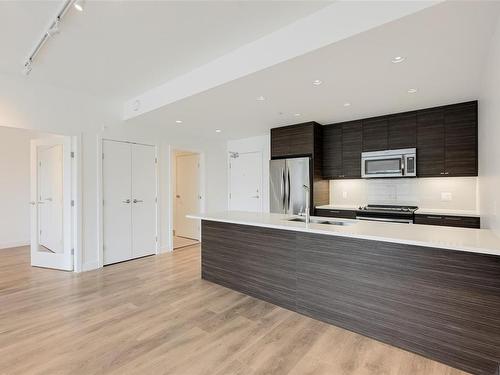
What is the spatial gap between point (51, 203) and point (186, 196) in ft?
8.65

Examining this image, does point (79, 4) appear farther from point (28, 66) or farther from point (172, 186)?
Result: point (172, 186)

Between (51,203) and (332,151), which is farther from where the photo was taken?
(332,151)

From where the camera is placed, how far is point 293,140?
4.75m

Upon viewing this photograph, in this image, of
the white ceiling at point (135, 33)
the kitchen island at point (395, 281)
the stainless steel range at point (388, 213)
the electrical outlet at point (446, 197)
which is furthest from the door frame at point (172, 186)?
the electrical outlet at point (446, 197)

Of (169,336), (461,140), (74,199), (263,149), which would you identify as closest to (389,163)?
(461,140)

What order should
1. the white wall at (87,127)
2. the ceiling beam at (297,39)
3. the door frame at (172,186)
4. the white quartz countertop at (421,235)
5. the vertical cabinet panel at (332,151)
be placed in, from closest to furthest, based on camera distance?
the white quartz countertop at (421,235) → the ceiling beam at (297,39) → the white wall at (87,127) → the vertical cabinet panel at (332,151) → the door frame at (172,186)

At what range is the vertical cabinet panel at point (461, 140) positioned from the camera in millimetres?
3465

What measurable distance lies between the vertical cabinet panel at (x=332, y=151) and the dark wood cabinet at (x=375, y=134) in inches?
17.4

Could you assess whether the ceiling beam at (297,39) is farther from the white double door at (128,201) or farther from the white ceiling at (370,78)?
the white double door at (128,201)

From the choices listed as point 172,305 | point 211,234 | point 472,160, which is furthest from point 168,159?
point 472,160

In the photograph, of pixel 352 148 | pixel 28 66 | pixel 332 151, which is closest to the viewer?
pixel 28 66

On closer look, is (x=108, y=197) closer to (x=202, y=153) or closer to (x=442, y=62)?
(x=202, y=153)

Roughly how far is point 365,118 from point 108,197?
174 inches

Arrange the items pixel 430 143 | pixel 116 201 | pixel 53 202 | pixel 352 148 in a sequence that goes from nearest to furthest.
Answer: pixel 430 143 → pixel 53 202 → pixel 116 201 → pixel 352 148
